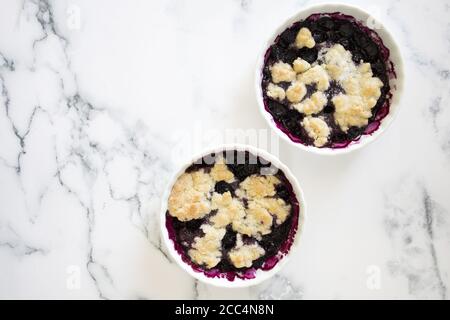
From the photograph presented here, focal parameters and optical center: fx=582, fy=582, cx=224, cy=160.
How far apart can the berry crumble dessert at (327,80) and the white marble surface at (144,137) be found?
11cm

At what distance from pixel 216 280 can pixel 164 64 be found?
A: 56cm

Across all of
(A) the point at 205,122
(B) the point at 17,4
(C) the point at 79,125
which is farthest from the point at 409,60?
(B) the point at 17,4

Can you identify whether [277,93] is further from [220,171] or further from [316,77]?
[220,171]

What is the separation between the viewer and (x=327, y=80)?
1.38 meters

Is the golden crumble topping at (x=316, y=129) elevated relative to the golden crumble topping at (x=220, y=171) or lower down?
elevated

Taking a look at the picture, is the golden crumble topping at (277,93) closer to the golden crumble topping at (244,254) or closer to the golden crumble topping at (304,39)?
the golden crumble topping at (304,39)

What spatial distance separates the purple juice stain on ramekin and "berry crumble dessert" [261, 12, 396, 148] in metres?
0.14

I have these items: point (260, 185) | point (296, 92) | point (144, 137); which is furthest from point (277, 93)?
point (144, 137)

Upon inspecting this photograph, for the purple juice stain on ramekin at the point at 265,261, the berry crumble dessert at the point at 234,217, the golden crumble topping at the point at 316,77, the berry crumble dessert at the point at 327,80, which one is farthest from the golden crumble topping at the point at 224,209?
the golden crumble topping at the point at 316,77

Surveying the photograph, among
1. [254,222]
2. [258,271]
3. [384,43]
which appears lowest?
→ [258,271]

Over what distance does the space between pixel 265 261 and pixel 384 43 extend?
592 mm

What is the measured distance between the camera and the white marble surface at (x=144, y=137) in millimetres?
1483

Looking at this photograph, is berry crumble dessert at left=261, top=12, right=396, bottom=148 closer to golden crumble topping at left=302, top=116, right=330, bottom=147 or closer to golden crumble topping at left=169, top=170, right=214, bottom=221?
golden crumble topping at left=302, top=116, right=330, bottom=147
